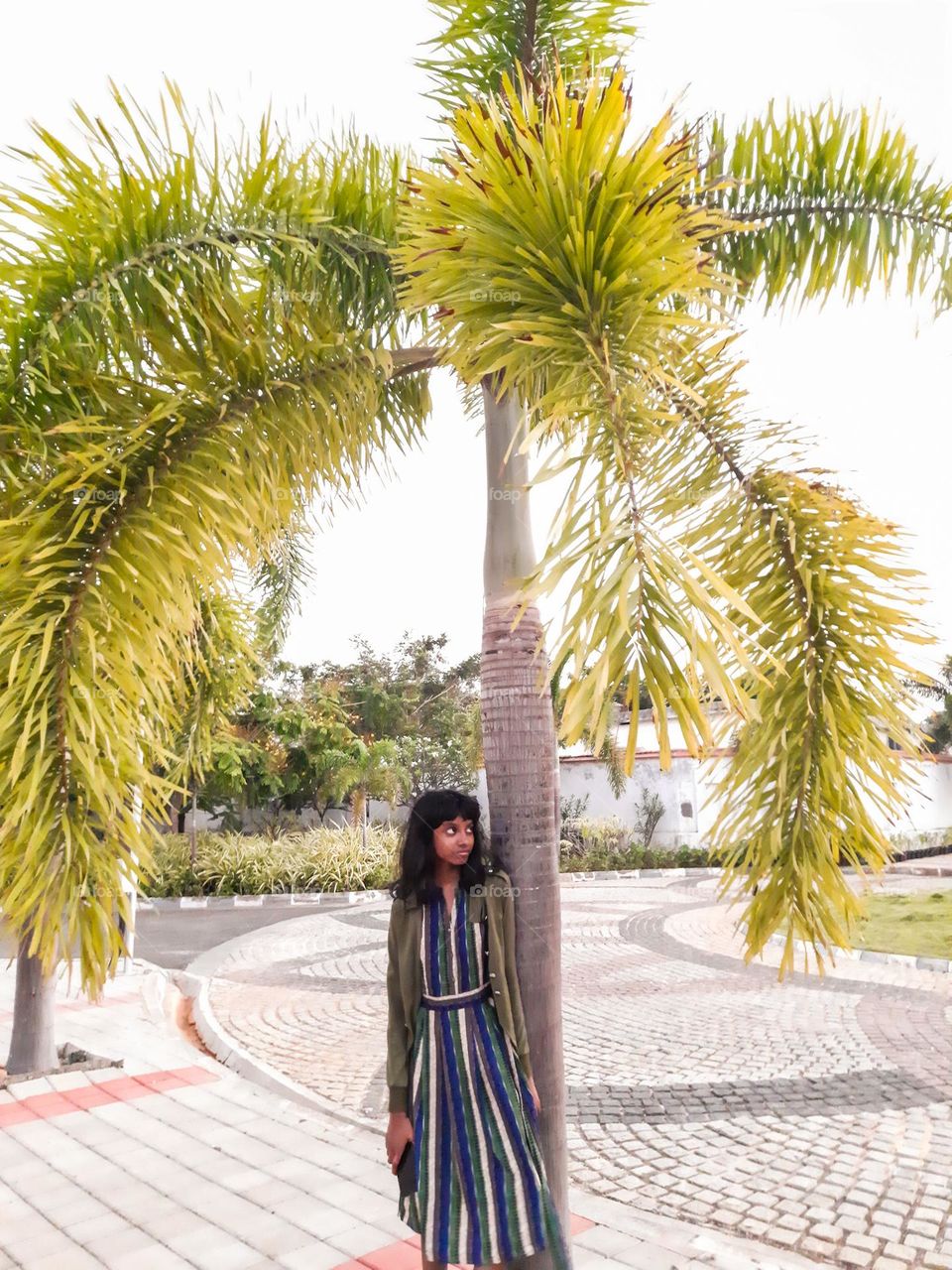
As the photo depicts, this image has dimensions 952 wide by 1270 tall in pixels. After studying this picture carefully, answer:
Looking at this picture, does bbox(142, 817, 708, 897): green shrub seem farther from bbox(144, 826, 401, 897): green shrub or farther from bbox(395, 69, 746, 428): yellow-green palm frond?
bbox(395, 69, 746, 428): yellow-green palm frond

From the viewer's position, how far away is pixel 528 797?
3230mm

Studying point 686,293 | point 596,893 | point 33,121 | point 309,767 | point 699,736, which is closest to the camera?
point 699,736

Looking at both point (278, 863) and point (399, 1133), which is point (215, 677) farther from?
point (278, 863)

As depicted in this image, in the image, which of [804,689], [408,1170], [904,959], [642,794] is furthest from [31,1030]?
[642,794]

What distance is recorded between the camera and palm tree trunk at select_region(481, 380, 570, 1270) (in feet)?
10.4

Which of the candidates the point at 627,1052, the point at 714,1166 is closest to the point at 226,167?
the point at 714,1166

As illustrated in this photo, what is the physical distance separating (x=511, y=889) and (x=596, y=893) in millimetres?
15901

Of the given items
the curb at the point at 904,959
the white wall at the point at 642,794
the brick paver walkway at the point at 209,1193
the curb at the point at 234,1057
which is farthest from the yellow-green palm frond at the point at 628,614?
the white wall at the point at 642,794

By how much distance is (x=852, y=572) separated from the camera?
9.82 ft

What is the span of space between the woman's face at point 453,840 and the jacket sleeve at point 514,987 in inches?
8.6

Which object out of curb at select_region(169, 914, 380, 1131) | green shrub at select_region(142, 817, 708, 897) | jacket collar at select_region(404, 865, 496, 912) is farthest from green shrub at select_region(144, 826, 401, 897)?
jacket collar at select_region(404, 865, 496, 912)

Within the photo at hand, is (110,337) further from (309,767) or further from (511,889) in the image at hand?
(309,767)

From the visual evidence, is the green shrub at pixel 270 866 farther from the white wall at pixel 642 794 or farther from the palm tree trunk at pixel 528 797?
the palm tree trunk at pixel 528 797

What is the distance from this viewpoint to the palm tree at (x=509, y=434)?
222 centimetres
